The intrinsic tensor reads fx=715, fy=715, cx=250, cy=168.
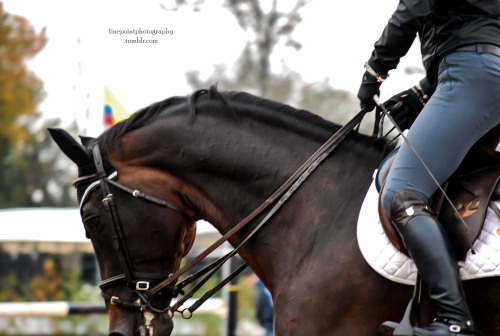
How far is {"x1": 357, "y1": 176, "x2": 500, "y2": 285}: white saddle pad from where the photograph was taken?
317 cm

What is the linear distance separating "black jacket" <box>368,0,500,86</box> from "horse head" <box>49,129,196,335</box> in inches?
57.6

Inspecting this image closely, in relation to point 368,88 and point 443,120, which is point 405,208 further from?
point 368,88

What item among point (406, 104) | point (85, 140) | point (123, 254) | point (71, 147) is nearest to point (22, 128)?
point (85, 140)

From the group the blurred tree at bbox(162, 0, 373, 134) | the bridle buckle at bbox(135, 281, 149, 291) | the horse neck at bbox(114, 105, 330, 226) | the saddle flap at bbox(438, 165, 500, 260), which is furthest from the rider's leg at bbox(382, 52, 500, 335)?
the blurred tree at bbox(162, 0, 373, 134)

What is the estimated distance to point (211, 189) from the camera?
3906 mm

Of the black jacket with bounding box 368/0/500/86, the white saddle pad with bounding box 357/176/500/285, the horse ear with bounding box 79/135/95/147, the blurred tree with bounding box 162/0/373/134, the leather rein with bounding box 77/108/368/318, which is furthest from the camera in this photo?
the blurred tree with bounding box 162/0/373/134

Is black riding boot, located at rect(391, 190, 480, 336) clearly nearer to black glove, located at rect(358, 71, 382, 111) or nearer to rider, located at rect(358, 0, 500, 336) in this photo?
rider, located at rect(358, 0, 500, 336)

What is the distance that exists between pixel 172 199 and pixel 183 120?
447 millimetres

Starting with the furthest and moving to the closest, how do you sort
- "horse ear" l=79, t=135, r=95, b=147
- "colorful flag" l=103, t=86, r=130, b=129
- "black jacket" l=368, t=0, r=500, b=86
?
"colorful flag" l=103, t=86, r=130, b=129, "horse ear" l=79, t=135, r=95, b=147, "black jacket" l=368, t=0, r=500, b=86

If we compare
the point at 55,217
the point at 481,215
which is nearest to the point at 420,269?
the point at 481,215

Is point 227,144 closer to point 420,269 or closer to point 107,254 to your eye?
point 107,254

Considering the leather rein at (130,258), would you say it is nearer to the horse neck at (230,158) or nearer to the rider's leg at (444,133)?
the horse neck at (230,158)

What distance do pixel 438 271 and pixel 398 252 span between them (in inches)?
10.6

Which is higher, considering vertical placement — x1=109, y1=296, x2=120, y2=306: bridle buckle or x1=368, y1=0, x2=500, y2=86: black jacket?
x1=368, y1=0, x2=500, y2=86: black jacket
